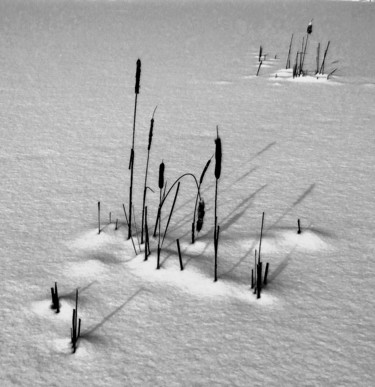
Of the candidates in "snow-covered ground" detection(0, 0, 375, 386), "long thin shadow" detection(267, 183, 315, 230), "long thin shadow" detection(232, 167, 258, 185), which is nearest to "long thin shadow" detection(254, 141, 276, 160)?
"snow-covered ground" detection(0, 0, 375, 386)

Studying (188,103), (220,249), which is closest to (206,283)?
(220,249)

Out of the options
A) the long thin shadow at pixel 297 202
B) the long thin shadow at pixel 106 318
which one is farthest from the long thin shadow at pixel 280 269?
the long thin shadow at pixel 106 318

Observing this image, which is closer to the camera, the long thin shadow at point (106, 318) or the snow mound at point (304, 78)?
the long thin shadow at point (106, 318)

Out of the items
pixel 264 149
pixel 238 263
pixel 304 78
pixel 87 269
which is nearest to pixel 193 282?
pixel 238 263

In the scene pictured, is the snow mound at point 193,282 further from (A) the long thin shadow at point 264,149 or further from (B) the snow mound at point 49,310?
(A) the long thin shadow at point 264,149

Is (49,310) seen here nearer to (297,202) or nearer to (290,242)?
(290,242)

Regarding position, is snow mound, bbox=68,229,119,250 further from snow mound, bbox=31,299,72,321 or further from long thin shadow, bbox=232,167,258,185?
long thin shadow, bbox=232,167,258,185

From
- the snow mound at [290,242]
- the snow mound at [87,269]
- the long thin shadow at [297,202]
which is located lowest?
the snow mound at [87,269]

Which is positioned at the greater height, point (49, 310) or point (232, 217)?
point (232, 217)
